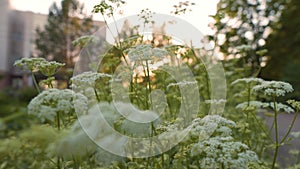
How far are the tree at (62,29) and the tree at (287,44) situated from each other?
2467 millimetres

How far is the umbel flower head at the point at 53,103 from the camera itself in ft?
2.43

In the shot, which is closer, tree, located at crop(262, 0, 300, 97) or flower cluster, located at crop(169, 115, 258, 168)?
flower cluster, located at crop(169, 115, 258, 168)

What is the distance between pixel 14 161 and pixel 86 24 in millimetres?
3101

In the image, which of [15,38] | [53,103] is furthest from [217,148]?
[15,38]

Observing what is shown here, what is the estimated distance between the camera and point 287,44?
17.7 ft

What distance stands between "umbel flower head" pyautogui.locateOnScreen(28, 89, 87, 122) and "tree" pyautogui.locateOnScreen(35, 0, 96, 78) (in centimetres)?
346

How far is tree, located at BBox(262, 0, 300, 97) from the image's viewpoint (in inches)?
201

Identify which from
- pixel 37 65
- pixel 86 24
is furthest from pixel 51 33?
pixel 37 65

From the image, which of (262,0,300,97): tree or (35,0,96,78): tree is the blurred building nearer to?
(35,0,96,78): tree

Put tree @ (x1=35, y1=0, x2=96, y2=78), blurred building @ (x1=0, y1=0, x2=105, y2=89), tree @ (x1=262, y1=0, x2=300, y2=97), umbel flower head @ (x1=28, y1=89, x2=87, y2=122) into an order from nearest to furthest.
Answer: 1. umbel flower head @ (x1=28, y1=89, x2=87, y2=122)
2. blurred building @ (x1=0, y1=0, x2=105, y2=89)
3. tree @ (x1=35, y1=0, x2=96, y2=78)
4. tree @ (x1=262, y1=0, x2=300, y2=97)

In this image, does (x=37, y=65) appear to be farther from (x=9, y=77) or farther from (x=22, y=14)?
(x=9, y=77)

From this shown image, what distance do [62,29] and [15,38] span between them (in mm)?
557

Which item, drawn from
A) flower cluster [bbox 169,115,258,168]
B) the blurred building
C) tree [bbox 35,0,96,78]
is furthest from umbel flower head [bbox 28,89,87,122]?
tree [bbox 35,0,96,78]

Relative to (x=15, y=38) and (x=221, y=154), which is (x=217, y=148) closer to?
(x=221, y=154)
